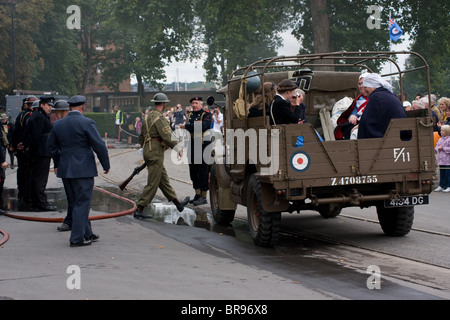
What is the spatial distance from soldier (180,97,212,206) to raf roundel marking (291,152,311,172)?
545cm

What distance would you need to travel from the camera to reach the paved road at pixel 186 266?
6.30m

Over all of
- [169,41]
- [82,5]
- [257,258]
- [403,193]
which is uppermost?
[82,5]

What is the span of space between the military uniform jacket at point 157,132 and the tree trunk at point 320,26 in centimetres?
2365

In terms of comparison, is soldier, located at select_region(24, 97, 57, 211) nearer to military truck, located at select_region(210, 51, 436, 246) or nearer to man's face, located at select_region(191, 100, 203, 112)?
man's face, located at select_region(191, 100, 203, 112)

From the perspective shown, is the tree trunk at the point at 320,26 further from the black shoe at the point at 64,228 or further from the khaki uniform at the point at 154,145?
the black shoe at the point at 64,228

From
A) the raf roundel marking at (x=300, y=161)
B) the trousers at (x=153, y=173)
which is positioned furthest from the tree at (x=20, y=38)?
the raf roundel marking at (x=300, y=161)

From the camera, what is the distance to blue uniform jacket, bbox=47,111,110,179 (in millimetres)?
9273

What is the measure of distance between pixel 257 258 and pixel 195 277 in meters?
1.38

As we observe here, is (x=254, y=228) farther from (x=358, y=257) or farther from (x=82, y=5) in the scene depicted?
(x=82, y=5)

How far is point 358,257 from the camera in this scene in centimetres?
821

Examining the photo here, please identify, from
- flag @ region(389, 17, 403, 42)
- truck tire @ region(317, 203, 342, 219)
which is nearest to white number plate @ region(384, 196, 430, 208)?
truck tire @ region(317, 203, 342, 219)

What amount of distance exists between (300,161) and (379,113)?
135 cm

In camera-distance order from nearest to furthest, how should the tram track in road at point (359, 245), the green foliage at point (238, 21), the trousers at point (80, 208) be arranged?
the tram track in road at point (359, 245) → the trousers at point (80, 208) → the green foliage at point (238, 21)

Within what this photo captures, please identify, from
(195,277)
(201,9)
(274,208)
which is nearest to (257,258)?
(274,208)
